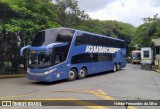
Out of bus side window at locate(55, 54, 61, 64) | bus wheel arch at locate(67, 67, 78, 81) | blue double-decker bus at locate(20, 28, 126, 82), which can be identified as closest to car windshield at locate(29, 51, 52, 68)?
blue double-decker bus at locate(20, 28, 126, 82)

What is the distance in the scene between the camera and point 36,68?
1714 centimetres

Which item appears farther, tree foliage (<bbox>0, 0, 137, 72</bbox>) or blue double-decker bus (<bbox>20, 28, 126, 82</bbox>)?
tree foliage (<bbox>0, 0, 137, 72</bbox>)

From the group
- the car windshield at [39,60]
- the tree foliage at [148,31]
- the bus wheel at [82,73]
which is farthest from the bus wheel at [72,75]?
the tree foliage at [148,31]

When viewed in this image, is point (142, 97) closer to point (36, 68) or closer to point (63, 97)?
point (63, 97)

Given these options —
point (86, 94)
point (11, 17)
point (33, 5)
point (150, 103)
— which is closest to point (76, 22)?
point (33, 5)

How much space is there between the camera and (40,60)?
17125mm

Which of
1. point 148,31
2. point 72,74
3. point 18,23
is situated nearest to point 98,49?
point 72,74

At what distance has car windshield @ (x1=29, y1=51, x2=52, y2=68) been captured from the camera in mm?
16906

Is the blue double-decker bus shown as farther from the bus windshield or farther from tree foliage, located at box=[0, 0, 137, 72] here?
tree foliage, located at box=[0, 0, 137, 72]

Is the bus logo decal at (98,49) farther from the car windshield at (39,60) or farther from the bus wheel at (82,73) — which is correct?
the car windshield at (39,60)

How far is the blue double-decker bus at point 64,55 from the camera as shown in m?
17.0

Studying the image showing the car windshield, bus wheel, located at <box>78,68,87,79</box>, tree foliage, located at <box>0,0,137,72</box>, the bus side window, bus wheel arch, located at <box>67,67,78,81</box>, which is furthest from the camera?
tree foliage, located at <box>0,0,137,72</box>

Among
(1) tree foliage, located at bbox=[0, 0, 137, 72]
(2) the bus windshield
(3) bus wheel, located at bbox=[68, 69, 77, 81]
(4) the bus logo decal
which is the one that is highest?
(1) tree foliage, located at bbox=[0, 0, 137, 72]

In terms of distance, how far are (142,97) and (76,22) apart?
83.5 ft
